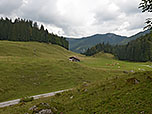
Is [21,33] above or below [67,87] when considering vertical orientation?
above

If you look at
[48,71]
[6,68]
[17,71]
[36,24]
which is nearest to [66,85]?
[48,71]

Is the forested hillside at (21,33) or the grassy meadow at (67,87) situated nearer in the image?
the grassy meadow at (67,87)

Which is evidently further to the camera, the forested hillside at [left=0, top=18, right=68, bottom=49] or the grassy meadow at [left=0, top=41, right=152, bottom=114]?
the forested hillside at [left=0, top=18, right=68, bottom=49]

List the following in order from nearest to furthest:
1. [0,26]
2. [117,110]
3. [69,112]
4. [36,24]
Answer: [117,110] < [69,112] < [0,26] < [36,24]

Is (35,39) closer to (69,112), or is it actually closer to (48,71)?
(48,71)

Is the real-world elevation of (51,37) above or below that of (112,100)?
above

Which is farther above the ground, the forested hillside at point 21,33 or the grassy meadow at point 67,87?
the forested hillside at point 21,33

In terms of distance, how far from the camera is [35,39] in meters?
152

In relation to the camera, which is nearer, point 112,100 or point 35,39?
point 112,100

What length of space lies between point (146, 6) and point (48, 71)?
39949 millimetres

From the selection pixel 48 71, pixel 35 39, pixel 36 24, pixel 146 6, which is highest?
pixel 36 24

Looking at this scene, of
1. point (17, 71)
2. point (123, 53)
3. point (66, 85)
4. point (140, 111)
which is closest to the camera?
point (140, 111)

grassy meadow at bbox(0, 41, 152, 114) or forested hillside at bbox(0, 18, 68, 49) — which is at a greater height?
forested hillside at bbox(0, 18, 68, 49)

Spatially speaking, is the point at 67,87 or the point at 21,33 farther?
the point at 21,33
